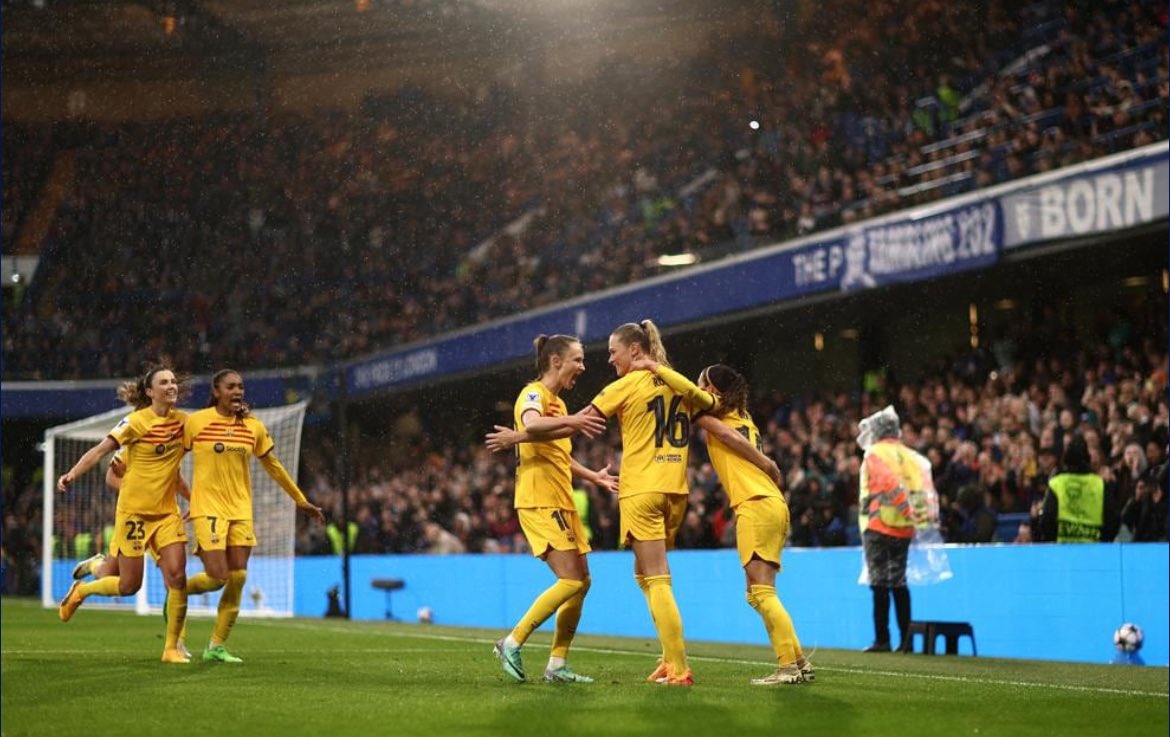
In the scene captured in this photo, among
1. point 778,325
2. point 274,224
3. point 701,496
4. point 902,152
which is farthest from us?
point 274,224

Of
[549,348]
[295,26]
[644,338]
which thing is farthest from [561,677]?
[295,26]

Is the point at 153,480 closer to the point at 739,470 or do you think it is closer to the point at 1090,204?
the point at 739,470

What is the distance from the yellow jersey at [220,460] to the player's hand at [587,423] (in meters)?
3.80

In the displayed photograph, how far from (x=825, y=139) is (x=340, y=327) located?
12.6m

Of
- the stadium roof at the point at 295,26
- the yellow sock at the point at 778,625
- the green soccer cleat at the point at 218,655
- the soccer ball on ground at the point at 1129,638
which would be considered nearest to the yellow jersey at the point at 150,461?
the green soccer cleat at the point at 218,655

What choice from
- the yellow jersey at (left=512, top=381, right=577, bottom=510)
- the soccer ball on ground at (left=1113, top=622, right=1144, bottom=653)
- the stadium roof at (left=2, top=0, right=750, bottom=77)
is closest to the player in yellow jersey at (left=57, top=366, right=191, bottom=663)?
the yellow jersey at (left=512, top=381, right=577, bottom=510)

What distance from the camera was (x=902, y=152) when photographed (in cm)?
2242

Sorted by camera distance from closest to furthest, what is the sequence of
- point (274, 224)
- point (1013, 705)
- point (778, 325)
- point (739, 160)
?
1. point (1013, 705)
2. point (778, 325)
3. point (739, 160)
4. point (274, 224)

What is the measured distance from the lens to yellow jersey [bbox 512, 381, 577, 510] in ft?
29.2

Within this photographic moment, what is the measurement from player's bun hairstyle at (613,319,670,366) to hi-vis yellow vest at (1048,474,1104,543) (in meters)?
6.16

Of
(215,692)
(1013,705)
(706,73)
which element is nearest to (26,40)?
(706,73)

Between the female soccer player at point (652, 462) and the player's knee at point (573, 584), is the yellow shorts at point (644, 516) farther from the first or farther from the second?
the player's knee at point (573, 584)

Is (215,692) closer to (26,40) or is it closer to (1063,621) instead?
(1063,621)

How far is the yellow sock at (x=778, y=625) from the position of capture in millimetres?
8891
